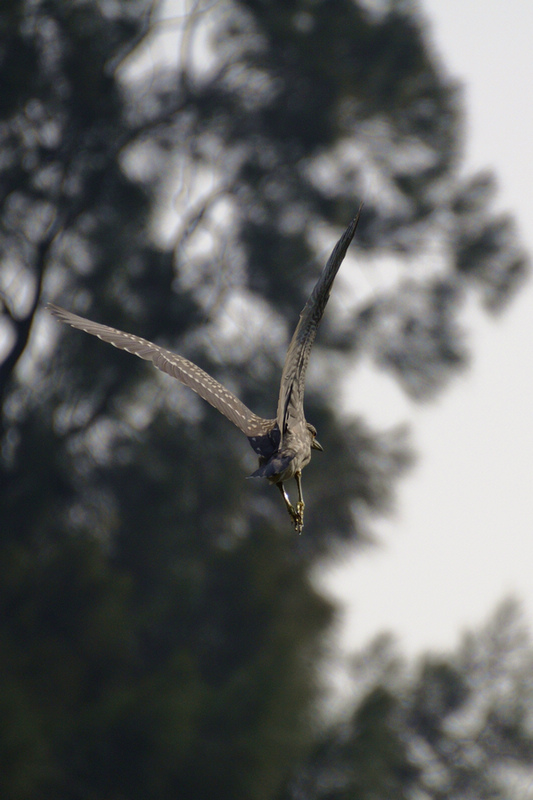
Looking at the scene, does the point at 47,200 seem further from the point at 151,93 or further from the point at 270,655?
the point at 270,655

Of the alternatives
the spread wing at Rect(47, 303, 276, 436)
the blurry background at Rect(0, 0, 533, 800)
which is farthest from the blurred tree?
the spread wing at Rect(47, 303, 276, 436)

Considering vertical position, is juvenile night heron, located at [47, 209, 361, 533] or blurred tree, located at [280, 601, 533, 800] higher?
blurred tree, located at [280, 601, 533, 800]

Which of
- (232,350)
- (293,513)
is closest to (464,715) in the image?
(232,350)

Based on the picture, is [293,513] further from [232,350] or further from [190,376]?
[232,350]

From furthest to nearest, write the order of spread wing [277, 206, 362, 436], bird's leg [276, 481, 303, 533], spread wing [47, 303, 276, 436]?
spread wing [47, 303, 276, 436]
bird's leg [276, 481, 303, 533]
spread wing [277, 206, 362, 436]

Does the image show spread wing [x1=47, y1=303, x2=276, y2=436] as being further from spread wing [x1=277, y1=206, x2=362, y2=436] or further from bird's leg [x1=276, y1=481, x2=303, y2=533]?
spread wing [x1=277, y1=206, x2=362, y2=436]

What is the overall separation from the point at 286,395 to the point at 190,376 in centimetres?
65

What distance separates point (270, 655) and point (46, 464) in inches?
107

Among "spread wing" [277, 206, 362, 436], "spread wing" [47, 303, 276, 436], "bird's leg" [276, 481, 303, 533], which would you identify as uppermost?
"spread wing" [47, 303, 276, 436]

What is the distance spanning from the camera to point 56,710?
6359 mm

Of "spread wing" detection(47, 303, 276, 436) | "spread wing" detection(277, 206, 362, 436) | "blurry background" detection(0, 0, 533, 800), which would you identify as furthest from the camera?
"blurry background" detection(0, 0, 533, 800)

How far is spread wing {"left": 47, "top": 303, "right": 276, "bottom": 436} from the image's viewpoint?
2316mm

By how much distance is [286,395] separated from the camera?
1.85 m

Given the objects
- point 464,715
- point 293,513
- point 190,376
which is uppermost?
point 464,715
